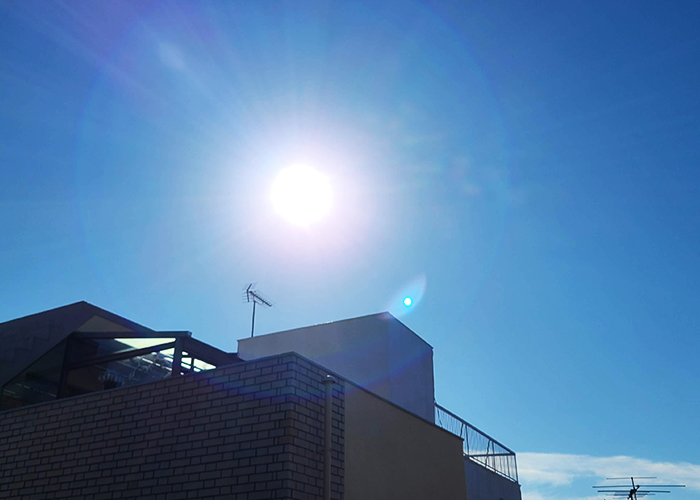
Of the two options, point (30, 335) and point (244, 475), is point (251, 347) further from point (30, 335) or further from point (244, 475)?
point (244, 475)

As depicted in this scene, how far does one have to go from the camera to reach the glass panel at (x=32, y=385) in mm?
12203

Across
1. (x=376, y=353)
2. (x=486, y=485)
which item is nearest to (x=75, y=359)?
(x=376, y=353)

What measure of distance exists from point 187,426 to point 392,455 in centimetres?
346

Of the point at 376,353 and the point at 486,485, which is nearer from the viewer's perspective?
the point at 486,485

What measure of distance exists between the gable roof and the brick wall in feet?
10.4

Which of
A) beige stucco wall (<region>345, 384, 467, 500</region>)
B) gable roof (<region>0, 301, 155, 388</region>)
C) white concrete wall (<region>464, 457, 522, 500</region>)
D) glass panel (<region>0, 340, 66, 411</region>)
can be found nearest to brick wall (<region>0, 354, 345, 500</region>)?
beige stucco wall (<region>345, 384, 467, 500</region>)

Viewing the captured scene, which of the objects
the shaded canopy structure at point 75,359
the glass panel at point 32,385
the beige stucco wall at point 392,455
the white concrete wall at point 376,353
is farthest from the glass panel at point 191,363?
the white concrete wall at point 376,353

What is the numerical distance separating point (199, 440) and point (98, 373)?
5.66 metres

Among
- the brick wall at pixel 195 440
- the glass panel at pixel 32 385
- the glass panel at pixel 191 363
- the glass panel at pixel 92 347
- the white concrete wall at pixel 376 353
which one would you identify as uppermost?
the white concrete wall at pixel 376 353

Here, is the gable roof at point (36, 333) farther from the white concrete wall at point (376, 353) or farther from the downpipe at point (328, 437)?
the white concrete wall at point (376, 353)

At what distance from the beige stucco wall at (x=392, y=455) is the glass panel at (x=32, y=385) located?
22.8ft

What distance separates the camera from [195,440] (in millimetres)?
7949

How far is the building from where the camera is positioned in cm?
755

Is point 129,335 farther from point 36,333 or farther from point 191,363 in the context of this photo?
point 36,333
